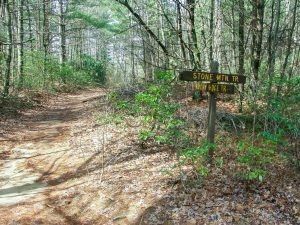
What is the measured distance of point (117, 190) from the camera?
19.3ft

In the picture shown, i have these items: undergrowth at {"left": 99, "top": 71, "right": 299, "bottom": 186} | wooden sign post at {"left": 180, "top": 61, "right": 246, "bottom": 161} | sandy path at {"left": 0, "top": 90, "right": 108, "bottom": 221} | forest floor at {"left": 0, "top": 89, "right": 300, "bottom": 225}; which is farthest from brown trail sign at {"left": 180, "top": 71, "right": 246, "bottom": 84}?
sandy path at {"left": 0, "top": 90, "right": 108, "bottom": 221}

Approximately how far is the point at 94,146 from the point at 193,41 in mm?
4339

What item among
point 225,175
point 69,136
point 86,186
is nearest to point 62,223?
point 86,186

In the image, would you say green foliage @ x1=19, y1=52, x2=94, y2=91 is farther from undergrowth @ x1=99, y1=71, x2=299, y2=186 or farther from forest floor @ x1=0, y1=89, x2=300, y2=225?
undergrowth @ x1=99, y1=71, x2=299, y2=186

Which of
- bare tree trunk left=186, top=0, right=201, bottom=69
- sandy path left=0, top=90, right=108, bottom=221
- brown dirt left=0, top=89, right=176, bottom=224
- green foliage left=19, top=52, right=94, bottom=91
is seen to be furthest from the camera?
green foliage left=19, top=52, right=94, bottom=91

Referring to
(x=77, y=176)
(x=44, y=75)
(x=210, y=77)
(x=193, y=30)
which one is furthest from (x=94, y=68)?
(x=210, y=77)

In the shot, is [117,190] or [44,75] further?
[44,75]

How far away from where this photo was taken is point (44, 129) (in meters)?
10.9

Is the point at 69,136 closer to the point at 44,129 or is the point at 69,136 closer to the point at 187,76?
the point at 44,129

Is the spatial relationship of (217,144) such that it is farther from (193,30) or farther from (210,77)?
(193,30)

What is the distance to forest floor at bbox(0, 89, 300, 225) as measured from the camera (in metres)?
4.80

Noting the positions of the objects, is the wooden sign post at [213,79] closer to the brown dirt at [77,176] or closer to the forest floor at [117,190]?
the forest floor at [117,190]

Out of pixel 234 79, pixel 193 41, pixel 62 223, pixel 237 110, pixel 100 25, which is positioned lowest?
pixel 62 223

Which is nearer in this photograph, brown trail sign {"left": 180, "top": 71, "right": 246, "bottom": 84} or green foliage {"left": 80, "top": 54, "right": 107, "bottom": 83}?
brown trail sign {"left": 180, "top": 71, "right": 246, "bottom": 84}
